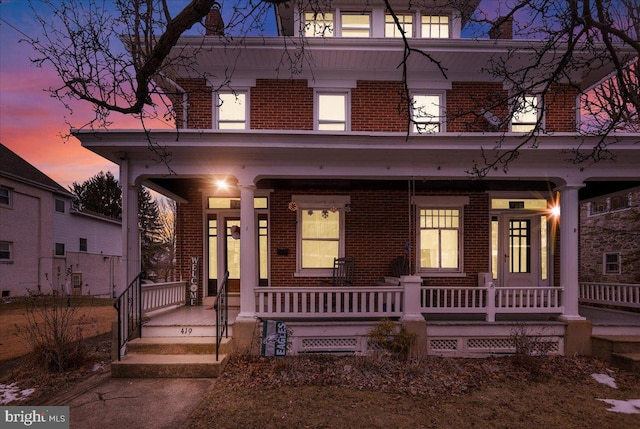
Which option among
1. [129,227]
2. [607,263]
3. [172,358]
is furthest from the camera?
[607,263]

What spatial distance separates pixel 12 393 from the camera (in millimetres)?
5348

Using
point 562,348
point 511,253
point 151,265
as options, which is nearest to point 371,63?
point 511,253

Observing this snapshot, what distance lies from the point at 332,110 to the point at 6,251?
18.2 metres

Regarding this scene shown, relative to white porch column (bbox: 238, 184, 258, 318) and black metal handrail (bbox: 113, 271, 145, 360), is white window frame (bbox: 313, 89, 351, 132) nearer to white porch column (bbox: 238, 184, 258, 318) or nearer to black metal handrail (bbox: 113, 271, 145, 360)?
white porch column (bbox: 238, 184, 258, 318)

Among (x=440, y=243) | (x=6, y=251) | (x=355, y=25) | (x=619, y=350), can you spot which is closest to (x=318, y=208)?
(x=440, y=243)

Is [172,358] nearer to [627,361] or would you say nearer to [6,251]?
[627,361]

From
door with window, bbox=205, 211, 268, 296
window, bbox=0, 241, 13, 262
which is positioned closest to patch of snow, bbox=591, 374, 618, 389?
door with window, bbox=205, 211, 268, 296

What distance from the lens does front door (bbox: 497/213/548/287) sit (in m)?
9.76

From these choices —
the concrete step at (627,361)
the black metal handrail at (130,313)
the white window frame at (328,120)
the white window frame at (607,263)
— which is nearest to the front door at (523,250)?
the concrete step at (627,361)

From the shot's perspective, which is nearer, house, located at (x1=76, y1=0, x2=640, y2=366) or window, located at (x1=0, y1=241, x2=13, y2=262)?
house, located at (x1=76, y1=0, x2=640, y2=366)

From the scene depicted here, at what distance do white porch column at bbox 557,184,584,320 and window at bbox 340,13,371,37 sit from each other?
6469mm

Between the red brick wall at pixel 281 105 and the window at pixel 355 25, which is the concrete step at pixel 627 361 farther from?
the window at pixel 355 25

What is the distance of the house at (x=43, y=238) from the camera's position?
18123mm

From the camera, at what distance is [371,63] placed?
952 centimetres
